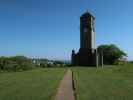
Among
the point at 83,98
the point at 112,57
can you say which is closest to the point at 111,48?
the point at 112,57

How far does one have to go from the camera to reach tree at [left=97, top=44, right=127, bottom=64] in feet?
286

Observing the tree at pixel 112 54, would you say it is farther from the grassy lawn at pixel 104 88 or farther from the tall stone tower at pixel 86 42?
the grassy lawn at pixel 104 88

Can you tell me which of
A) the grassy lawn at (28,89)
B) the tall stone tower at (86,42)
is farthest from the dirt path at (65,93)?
the tall stone tower at (86,42)

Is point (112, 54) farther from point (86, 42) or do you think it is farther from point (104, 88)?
point (104, 88)

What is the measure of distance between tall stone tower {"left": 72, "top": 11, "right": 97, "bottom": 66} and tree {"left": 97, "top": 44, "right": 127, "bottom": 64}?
1669 cm

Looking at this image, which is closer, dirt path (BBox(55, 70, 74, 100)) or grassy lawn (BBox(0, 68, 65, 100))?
dirt path (BBox(55, 70, 74, 100))

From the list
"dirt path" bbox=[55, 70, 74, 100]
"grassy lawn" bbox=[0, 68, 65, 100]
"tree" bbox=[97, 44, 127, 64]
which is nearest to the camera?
"dirt path" bbox=[55, 70, 74, 100]

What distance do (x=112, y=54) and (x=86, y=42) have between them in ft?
84.4

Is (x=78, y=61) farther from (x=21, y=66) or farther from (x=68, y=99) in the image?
(x=68, y=99)

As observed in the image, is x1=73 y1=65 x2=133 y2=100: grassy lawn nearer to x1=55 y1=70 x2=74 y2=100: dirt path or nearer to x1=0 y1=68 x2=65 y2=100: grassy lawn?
x1=55 y1=70 x2=74 y2=100: dirt path

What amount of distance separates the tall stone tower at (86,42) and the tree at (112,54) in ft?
54.8

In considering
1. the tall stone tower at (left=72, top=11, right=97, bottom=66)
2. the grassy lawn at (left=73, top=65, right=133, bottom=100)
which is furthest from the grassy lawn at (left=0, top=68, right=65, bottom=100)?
the tall stone tower at (left=72, top=11, right=97, bottom=66)

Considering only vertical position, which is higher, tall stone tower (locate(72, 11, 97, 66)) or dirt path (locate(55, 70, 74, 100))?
tall stone tower (locate(72, 11, 97, 66))

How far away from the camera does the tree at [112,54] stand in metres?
87.2
